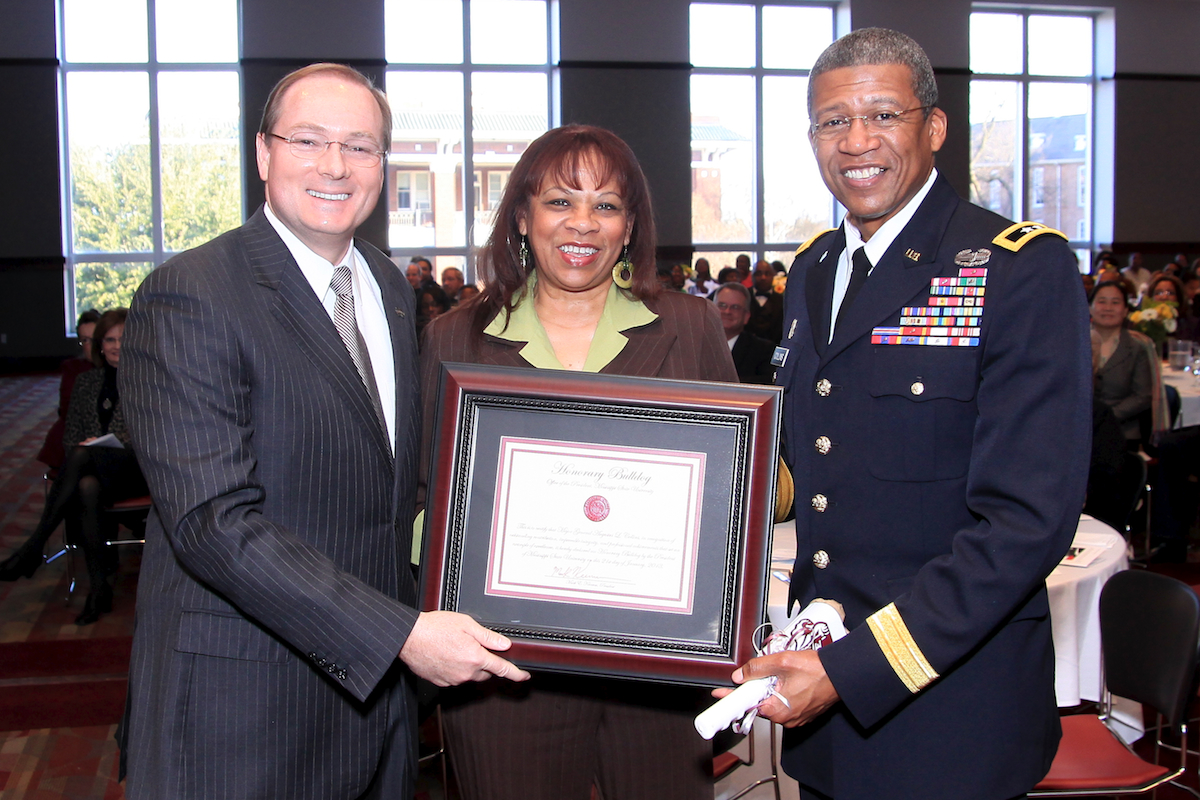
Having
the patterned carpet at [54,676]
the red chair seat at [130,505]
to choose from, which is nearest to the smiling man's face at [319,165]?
the patterned carpet at [54,676]

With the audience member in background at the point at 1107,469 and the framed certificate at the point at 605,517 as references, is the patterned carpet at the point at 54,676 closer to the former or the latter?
the framed certificate at the point at 605,517

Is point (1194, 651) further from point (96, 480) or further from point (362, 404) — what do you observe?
point (96, 480)

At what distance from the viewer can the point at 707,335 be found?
2.05 m

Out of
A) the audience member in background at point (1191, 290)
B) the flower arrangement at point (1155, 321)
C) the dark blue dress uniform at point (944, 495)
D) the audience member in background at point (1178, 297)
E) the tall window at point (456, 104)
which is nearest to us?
the dark blue dress uniform at point (944, 495)

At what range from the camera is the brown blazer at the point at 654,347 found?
1.98 m

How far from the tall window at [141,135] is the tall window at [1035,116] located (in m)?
12.7

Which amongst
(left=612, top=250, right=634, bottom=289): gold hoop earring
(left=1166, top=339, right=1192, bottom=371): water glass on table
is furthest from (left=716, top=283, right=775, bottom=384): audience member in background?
(left=612, top=250, right=634, bottom=289): gold hoop earring

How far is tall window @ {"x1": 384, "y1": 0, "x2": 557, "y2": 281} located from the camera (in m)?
15.6

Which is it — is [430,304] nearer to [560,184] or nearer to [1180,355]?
[1180,355]

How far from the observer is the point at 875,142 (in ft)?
4.85

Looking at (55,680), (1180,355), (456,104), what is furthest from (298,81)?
(456,104)

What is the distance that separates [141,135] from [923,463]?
16477 mm

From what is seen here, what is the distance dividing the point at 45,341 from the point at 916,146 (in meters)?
16.7

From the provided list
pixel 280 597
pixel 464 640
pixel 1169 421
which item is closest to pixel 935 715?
pixel 464 640
